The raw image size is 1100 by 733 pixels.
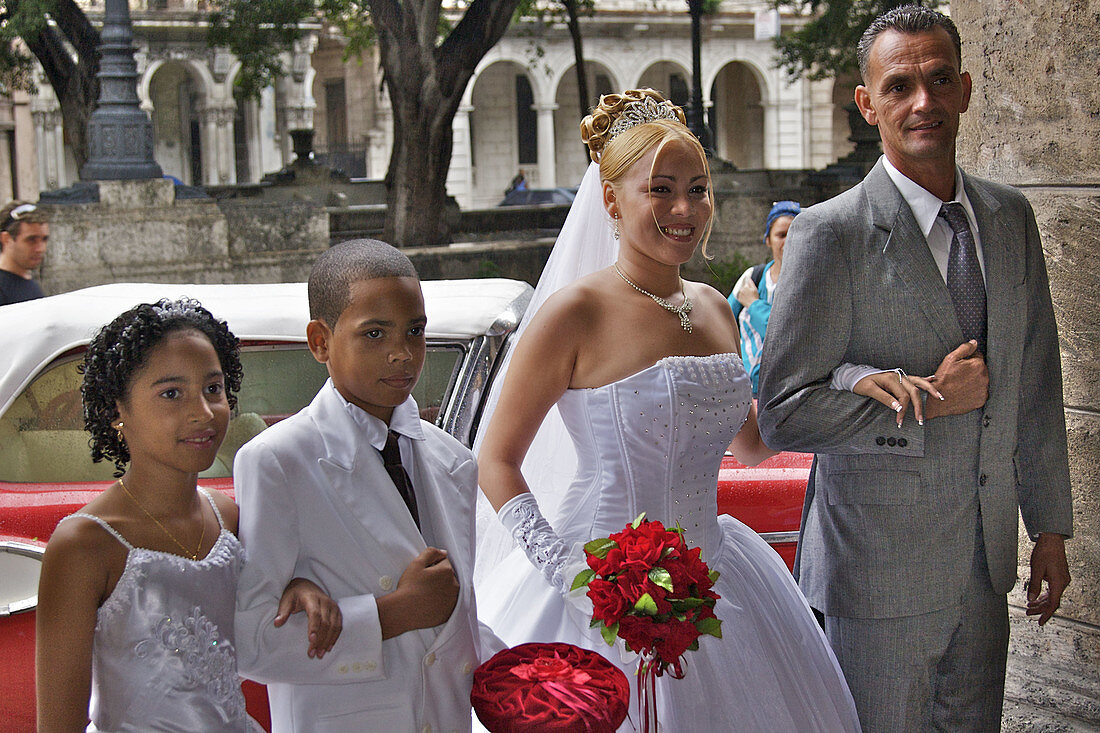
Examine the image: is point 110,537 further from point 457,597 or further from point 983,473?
point 983,473

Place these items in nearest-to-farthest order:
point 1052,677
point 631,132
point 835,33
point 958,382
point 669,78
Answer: point 958,382 < point 631,132 < point 1052,677 < point 835,33 < point 669,78

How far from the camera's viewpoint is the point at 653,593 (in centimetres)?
200

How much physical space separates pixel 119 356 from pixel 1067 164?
271 cm

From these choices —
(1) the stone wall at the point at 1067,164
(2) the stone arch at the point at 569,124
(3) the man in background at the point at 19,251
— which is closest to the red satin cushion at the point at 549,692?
(1) the stone wall at the point at 1067,164

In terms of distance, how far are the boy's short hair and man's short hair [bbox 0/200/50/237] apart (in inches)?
181

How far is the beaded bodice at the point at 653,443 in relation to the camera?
8.84 feet

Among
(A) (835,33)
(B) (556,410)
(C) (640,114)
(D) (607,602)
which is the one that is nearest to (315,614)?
(D) (607,602)

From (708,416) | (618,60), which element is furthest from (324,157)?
(708,416)

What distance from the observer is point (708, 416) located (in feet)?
8.96

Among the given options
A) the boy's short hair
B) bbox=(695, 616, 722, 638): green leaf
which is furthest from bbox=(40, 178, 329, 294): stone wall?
bbox=(695, 616, 722, 638): green leaf

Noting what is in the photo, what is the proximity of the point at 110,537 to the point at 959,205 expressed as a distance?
209 cm

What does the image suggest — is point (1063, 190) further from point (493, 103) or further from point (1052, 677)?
point (493, 103)

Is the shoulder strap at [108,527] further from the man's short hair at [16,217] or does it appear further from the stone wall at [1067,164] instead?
the man's short hair at [16,217]

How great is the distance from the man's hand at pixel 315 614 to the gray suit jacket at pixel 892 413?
122 cm
